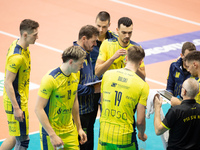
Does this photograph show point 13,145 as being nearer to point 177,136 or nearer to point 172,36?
point 177,136

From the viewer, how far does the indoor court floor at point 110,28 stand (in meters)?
12.2

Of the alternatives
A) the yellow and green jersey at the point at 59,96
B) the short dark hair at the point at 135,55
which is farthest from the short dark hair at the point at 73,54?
the short dark hair at the point at 135,55

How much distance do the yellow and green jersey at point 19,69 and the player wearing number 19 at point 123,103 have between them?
5.24ft

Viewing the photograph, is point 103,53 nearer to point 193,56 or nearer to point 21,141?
point 193,56

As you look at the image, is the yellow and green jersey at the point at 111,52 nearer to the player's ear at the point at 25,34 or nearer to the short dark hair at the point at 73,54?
the player's ear at the point at 25,34

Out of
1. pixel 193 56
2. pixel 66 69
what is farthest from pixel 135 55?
pixel 193 56

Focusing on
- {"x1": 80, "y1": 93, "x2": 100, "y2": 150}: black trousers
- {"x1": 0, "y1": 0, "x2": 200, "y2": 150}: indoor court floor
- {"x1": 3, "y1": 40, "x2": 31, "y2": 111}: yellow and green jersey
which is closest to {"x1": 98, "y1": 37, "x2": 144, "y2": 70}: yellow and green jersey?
{"x1": 80, "y1": 93, "x2": 100, "y2": 150}: black trousers

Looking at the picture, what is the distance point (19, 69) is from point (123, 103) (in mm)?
2000

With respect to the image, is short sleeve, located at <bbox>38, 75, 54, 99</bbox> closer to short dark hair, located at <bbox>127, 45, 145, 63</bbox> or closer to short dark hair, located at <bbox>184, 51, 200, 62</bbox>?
short dark hair, located at <bbox>127, 45, 145, 63</bbox>

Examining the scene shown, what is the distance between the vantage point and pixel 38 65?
39.6ft

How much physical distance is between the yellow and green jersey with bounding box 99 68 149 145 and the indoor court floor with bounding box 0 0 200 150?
441 cm

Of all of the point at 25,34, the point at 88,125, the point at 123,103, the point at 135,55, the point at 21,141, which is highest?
the point at 25,34

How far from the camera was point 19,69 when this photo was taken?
258 inches

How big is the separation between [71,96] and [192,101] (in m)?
1.74
